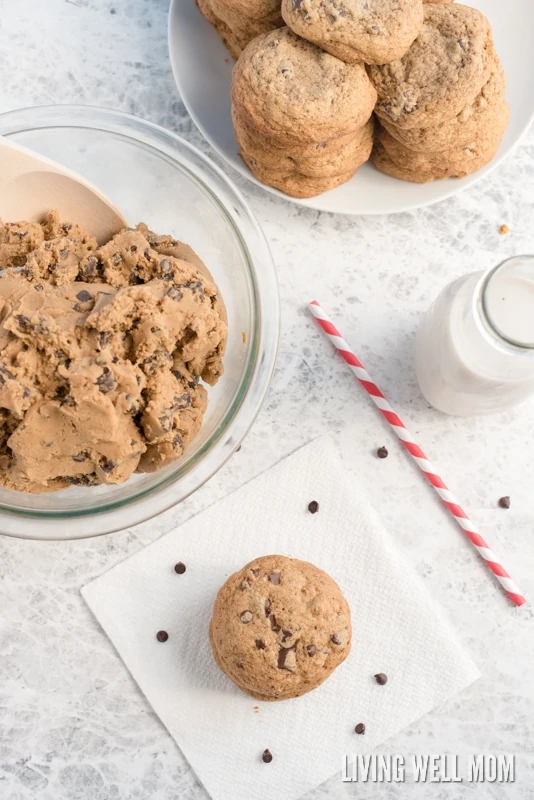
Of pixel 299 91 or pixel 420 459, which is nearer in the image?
pixel 299 91

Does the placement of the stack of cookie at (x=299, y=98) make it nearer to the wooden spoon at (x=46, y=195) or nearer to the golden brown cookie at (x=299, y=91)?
the golden brown cookie at (x=299, y=91)

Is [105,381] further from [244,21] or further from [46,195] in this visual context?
[244,21]

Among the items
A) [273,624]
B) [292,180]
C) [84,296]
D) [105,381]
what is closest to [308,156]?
[292,180]

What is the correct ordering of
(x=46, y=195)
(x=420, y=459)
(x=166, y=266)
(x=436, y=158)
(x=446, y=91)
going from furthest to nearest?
(x=420, y=459) → (x=436, y=158) → (x=446, y=91) → (x=46, y=195) → (x=166, y=266)

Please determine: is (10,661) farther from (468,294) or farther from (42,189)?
(468,294)

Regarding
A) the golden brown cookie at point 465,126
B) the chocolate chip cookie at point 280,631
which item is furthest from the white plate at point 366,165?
the chocolate chip cookie at point 280,631

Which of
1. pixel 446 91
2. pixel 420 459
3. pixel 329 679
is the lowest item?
pixel 329 679

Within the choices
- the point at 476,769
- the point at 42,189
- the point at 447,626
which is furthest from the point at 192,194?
the point at 476,769
